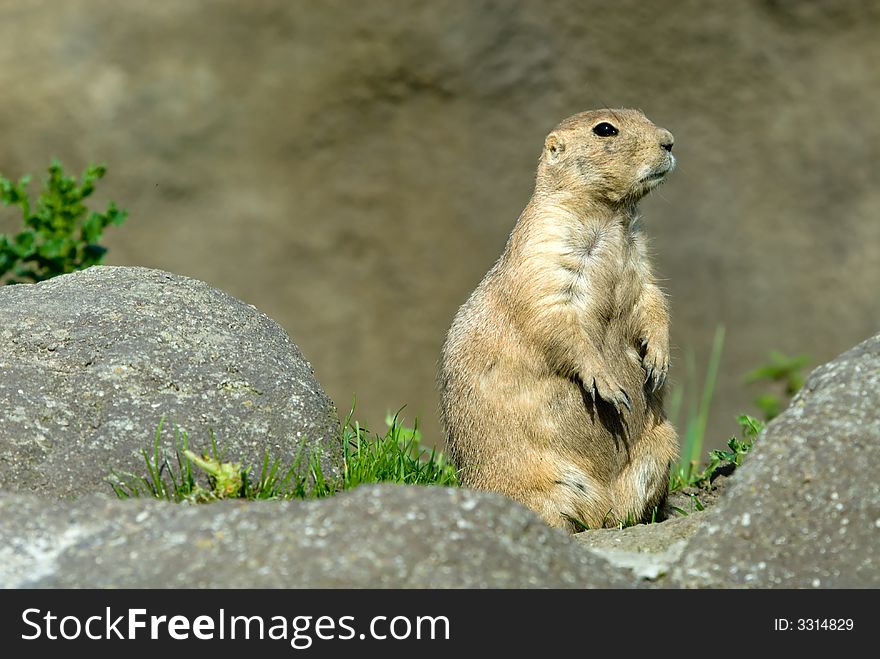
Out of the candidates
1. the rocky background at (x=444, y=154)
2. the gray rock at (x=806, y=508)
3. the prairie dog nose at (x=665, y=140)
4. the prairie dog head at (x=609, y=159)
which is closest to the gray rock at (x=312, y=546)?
the gray rock at (x=806, y=508)

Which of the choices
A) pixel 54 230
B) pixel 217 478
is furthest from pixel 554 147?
pixel 54 230

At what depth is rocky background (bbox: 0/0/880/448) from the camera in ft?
36.8

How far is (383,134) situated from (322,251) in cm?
121

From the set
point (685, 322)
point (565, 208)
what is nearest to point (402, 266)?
point (685, 322)

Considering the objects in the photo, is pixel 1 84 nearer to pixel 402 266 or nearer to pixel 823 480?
pixel 402 266

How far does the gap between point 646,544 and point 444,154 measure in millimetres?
6879

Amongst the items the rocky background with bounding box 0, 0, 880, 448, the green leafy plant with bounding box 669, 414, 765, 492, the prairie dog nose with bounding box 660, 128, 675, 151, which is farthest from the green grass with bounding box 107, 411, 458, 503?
the rocky background with bounding box 0, 0, 880, 448

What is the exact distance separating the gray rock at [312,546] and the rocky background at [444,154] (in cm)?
703

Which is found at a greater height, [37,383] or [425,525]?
[37,383]

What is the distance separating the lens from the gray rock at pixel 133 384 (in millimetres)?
5449

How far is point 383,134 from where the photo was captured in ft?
37.4

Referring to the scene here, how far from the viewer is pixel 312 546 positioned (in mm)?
4090

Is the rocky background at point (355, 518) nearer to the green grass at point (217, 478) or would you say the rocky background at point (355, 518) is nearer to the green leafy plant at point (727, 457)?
the green grass at point (217, 478)

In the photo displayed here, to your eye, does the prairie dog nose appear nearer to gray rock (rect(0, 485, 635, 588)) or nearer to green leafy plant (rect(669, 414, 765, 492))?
green leafy plant (rect(669, 414, 765, 492))
